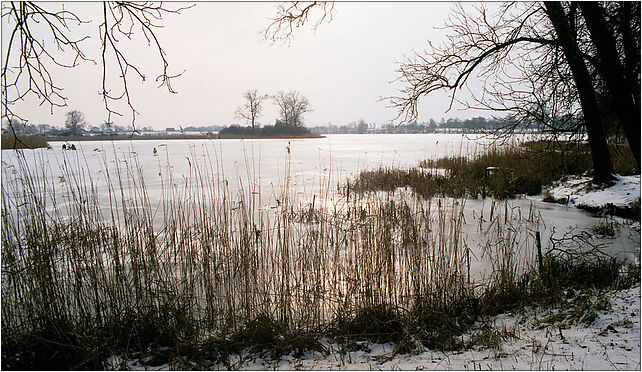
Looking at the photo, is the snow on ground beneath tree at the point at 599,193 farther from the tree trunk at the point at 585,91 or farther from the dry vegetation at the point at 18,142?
the dry vegetation at the point at 18,142

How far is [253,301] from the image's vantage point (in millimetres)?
2766

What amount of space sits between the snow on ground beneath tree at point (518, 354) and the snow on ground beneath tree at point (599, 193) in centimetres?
459

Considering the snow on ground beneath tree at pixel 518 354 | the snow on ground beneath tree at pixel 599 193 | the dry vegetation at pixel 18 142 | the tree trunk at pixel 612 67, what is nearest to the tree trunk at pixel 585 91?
the snow on ground beneath tree at pixel 599 193

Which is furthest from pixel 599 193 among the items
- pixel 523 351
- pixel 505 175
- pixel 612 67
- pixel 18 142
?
pixel 18 142

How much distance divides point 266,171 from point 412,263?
7.85 metres

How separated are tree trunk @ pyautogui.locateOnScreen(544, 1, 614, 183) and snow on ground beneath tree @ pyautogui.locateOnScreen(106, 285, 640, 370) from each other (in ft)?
14.7

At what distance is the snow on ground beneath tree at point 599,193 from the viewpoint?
6.28m

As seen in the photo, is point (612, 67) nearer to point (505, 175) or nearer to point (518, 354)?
point (518, 354)

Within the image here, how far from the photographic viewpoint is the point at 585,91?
20.6 ft

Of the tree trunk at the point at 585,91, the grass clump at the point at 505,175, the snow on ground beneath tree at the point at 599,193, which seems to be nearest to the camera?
the tree trunk at the point at 585,91

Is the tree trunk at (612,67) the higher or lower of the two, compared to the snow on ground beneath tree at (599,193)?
higher

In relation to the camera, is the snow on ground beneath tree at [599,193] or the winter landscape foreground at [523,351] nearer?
the winter landscape foreground at [523,351]

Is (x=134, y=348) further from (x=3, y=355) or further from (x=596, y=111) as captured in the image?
(x=596, y=111)

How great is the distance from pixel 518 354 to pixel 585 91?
6.03m
